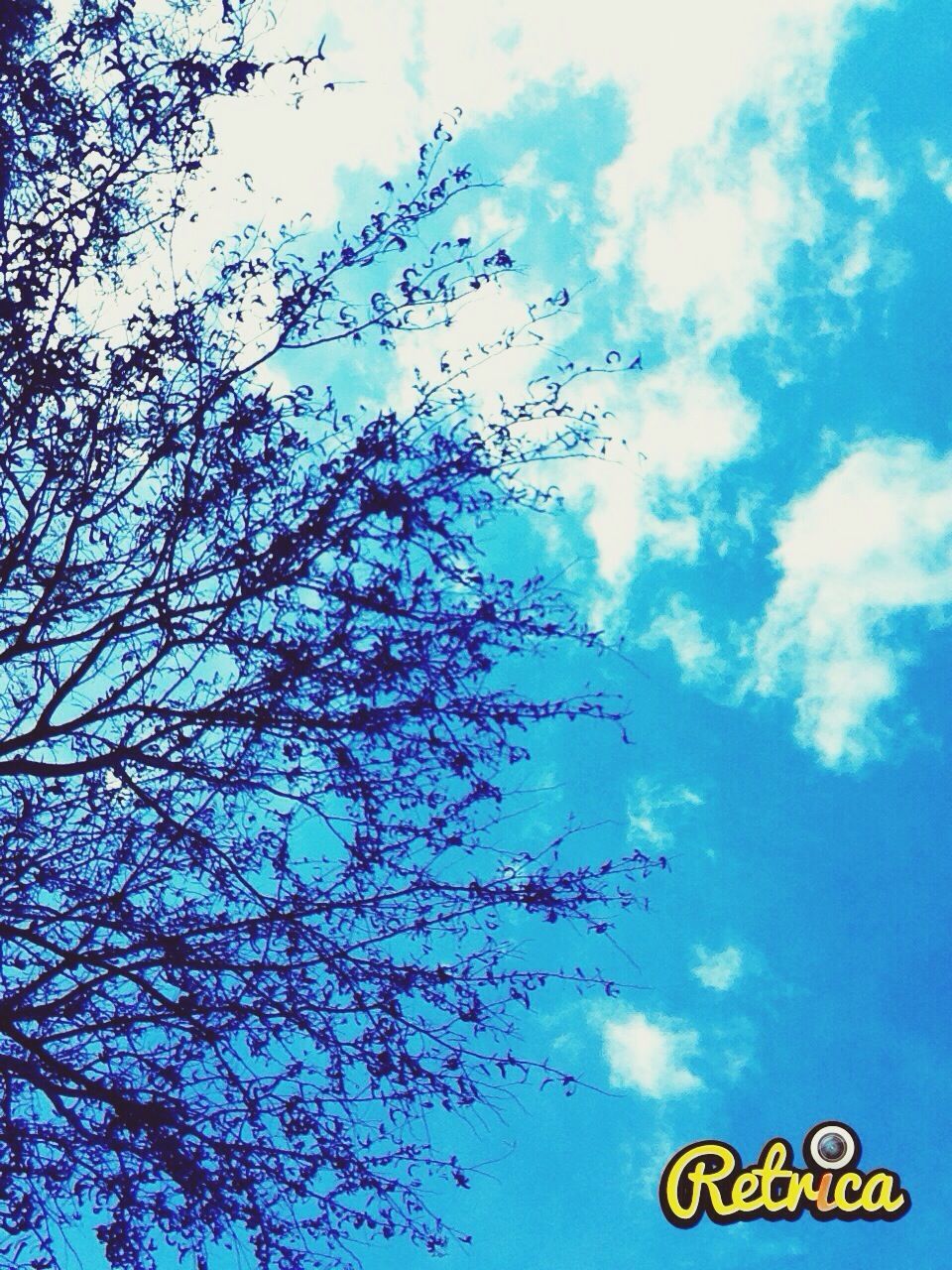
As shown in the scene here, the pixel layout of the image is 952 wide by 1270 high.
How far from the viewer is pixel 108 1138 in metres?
6.32

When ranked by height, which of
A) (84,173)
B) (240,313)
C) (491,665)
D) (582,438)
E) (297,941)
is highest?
(84,173)

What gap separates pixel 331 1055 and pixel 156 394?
430 centimetres

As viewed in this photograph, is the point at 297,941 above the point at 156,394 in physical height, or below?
below

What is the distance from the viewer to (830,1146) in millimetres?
9164

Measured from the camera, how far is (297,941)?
250 inches

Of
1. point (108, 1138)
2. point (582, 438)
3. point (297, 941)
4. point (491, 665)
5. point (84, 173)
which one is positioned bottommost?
point (108, 1138)

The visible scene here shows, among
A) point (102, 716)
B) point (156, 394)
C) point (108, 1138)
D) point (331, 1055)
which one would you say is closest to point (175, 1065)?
point (108, 1138)

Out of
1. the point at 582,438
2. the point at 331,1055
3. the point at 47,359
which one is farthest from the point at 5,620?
the point at 582,438

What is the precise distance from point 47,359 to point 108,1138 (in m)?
4.79

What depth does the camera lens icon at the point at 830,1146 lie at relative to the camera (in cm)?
903

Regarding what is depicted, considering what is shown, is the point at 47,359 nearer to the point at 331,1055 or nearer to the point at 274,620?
the point at 274,620

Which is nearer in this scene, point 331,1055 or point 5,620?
point 331,1055

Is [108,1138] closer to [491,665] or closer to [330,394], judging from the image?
[491,665]

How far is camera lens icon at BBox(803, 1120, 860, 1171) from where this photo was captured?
356 inches
